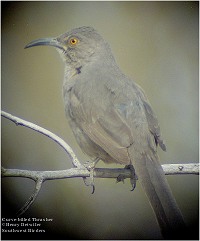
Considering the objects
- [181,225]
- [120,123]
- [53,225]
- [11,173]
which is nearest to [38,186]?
[11,173]

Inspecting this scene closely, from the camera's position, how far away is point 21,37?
546 cm

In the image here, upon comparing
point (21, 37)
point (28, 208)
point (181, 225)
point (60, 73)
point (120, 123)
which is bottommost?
point (181, 225)

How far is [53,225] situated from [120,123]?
4.47 ft

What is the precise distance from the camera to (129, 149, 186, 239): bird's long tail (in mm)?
4320

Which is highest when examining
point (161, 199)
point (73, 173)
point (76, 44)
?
point (76, 44)

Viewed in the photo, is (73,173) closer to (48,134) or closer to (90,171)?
(90,171)

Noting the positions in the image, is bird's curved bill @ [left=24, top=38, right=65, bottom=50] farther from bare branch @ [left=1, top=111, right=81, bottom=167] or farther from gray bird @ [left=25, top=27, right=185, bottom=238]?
bare branch @ [left=1, top=111, right=81, bottom=167]

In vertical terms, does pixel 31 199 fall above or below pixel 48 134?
below

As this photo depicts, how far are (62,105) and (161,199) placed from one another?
165 cm

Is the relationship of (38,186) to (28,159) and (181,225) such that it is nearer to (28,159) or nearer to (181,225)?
(28,159)

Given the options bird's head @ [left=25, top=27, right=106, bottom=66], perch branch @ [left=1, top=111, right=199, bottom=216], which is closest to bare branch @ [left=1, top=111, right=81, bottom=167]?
→ perch branch @ [left=1, top=111, right=199, bottom=216]

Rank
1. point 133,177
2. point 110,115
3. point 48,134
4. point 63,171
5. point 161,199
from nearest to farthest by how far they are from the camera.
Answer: point 161,199
point 63,171
point 110,115
point 48,134
point 133,177

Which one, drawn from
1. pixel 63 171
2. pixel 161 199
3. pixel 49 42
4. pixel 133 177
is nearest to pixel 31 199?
pixel 63 171

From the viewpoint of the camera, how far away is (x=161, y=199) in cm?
435
